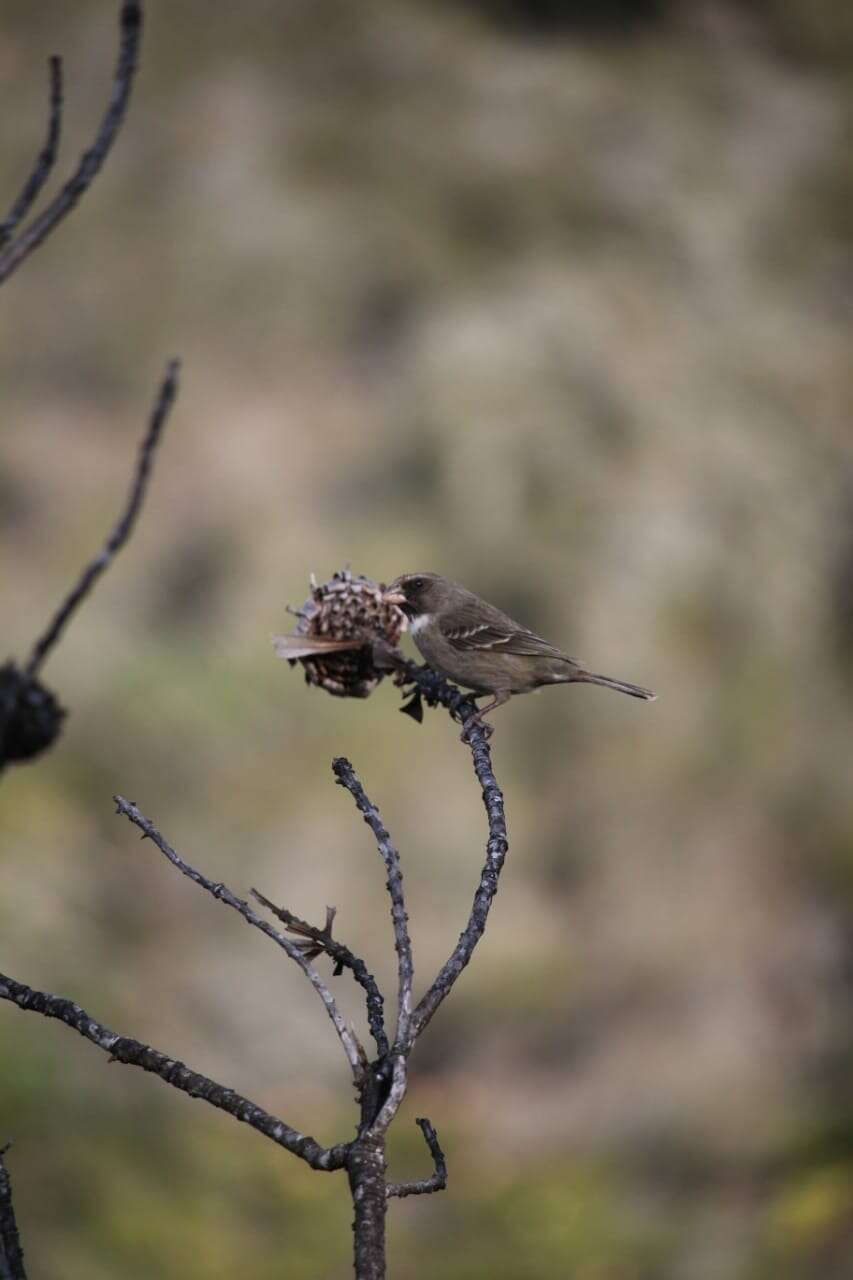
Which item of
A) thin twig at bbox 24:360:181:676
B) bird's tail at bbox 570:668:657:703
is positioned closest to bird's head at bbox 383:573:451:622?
bird's tail at bbox 570:668:657:703

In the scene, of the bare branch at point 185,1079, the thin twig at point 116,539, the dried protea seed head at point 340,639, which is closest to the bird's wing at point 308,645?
the dried protea seed head at point 340,639

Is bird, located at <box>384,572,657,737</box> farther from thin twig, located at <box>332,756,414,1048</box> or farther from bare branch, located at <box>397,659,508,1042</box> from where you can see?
thin twig, located at <box>332,756,414,1048</box>

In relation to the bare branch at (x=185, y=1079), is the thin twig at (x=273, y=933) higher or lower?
higher

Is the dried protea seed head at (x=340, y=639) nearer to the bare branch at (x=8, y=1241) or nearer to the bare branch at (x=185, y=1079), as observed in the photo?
the bare branch at (x=185, y=1079)

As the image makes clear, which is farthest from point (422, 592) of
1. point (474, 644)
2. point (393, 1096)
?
point (393, 1096)

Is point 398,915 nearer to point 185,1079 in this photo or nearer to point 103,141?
point 185,1079

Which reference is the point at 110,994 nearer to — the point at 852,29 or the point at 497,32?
the point at 497,32

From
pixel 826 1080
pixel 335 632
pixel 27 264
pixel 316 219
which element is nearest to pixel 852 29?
pixel 316 219

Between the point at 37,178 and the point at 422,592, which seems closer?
the point at 37,178
